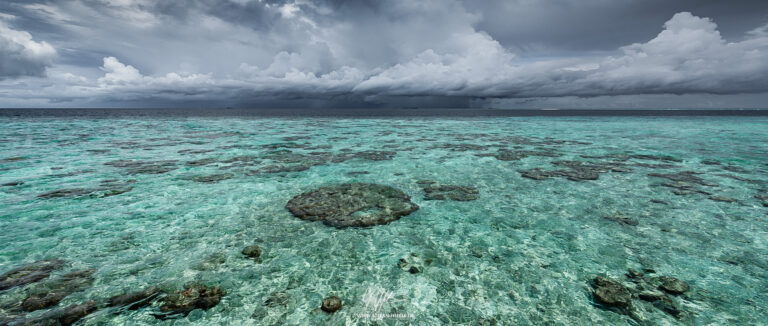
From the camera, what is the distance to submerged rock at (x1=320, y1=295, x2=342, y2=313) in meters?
5.05

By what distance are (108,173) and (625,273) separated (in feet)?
65.5

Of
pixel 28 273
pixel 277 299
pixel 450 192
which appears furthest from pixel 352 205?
pixel 28 273

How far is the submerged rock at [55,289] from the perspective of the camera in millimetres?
4855

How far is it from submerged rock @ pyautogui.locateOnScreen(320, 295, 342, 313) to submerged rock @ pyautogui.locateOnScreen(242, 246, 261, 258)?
246 centimetres

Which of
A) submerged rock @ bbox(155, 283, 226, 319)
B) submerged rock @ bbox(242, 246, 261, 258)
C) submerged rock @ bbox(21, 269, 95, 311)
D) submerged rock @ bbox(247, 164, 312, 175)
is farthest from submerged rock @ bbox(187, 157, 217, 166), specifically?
submerged rock @ bbox(155, 283, 226, 319)

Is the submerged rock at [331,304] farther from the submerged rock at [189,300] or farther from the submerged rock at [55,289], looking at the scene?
the submerged rock at [55,289]

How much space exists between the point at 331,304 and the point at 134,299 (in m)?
3.44

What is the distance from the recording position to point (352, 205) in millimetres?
10102

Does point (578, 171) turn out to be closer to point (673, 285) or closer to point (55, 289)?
point (673, 285)

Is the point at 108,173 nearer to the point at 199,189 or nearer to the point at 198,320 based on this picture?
the point at 199,189

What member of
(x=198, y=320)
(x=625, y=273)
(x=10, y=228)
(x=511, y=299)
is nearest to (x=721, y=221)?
(x=625, y=273)

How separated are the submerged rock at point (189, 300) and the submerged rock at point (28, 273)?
2.87 m

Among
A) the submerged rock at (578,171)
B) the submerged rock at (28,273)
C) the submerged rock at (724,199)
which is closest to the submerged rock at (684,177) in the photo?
the submerged rock at (578,171)

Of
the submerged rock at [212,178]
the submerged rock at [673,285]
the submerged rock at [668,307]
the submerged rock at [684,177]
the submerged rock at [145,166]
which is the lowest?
the submerged rock at [668,307]
